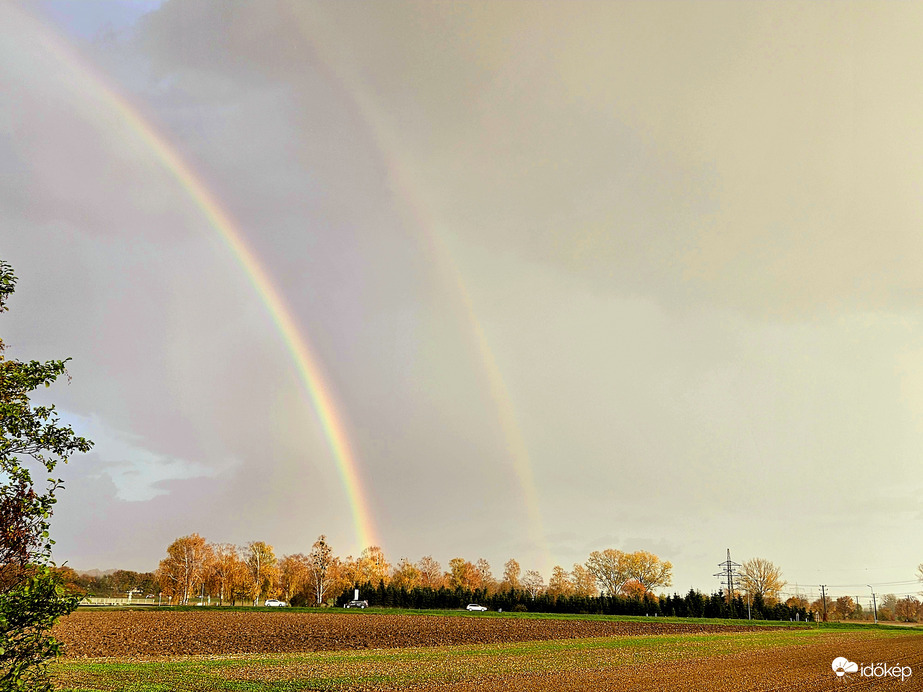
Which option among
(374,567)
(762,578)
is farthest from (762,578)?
(374,567)

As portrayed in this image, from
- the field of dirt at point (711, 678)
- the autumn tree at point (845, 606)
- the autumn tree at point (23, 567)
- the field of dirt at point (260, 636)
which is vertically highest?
the autumn tree at point (23, 567)

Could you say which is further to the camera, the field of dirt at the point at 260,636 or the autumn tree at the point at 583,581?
the autumn tree at the point at 583,581

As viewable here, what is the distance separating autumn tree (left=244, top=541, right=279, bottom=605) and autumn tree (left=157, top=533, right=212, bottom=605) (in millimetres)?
8469

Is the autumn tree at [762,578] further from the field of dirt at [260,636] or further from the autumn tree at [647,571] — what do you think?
the field of dirt at [260,636]

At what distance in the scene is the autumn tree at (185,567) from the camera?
117 m

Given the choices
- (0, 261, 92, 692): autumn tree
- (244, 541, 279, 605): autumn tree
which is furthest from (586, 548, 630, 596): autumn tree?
(0, 261, 92, 692): autumn tree

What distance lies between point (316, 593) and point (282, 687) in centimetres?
11195

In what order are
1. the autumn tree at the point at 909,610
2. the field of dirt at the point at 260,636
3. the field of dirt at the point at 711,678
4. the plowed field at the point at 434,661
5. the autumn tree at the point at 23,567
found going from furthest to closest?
the autumn tree at the point at 909,610, the field of dirt at the point at 260,636, the plowed field at the point at 434,661, the field of dirt at the point at 711,678, the autumn tree at the point at 23,567

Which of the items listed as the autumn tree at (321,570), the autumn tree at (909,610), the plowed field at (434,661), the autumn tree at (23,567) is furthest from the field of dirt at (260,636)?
the autumn tree at (909,610)

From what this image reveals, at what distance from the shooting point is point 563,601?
10525 centimetres

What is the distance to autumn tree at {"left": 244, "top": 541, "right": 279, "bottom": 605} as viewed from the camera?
118m

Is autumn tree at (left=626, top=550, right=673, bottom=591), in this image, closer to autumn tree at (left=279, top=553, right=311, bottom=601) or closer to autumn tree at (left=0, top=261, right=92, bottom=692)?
autumn tree at (left=279, top=553, right=311, bottom=601)

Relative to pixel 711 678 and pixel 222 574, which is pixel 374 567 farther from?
pixel 711 678

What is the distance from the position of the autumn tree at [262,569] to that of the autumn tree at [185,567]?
847 centimetres
